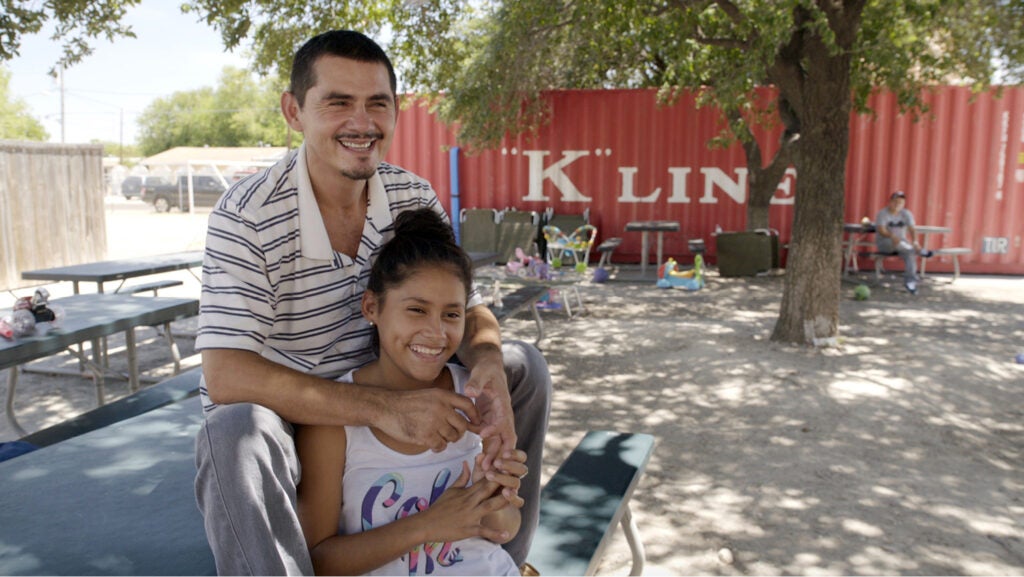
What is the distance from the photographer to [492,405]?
1.79 m

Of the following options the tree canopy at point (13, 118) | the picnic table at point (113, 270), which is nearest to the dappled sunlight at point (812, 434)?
the picnic table at point (113, 270)

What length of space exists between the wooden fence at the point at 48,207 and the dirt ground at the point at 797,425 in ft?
12.5

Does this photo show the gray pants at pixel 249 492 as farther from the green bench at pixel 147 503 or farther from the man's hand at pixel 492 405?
the man's hand at pixel 492 405

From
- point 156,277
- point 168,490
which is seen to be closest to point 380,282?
point 168,490

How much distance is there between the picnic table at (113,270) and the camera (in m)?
5.66

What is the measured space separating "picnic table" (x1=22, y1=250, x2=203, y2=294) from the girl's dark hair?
4495 mm

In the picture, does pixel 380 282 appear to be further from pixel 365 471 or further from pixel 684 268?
pixel 684 268

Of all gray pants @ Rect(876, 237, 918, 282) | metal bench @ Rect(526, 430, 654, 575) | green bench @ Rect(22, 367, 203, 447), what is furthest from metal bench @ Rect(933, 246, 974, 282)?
green bench @ Rect(22, 367, 203, 447)

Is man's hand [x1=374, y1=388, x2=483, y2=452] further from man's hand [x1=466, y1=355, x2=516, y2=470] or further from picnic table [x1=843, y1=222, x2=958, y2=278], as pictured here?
picnic table [x1=843, y1=222, x2=958, y2=278]

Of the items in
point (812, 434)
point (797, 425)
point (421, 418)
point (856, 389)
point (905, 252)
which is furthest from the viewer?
point (905, 252)

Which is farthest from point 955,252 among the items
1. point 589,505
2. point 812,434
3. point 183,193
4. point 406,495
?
point 183,193

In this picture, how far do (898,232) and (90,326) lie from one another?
9.92m

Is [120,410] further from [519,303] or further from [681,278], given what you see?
[681,278]

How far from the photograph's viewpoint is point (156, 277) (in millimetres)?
12219
